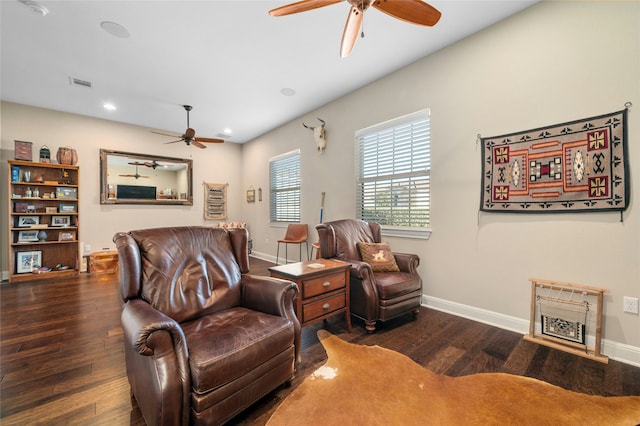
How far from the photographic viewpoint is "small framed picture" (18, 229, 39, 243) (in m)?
4.32

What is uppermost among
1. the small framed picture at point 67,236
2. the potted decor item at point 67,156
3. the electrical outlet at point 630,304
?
the potted decor item at point 67,156

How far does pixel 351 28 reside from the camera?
1.94 metres

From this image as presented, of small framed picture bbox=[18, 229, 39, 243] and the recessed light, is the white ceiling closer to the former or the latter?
the recessed light

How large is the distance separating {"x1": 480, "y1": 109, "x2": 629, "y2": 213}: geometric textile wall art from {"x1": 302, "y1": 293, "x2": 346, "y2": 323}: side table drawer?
175 centimetres

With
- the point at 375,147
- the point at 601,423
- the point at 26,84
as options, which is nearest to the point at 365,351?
the point at 601,423

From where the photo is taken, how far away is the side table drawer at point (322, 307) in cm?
208

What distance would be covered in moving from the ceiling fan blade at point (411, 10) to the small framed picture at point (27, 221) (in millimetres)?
6090

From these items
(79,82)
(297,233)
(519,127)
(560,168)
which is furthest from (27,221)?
A: (560,168)

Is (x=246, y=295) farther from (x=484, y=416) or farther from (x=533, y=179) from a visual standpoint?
(x=533, y=179)

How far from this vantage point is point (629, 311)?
1.98 metres

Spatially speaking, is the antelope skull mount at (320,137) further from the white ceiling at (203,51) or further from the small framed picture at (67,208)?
the small framed picture at (67,208)

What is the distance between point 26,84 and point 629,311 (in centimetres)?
738

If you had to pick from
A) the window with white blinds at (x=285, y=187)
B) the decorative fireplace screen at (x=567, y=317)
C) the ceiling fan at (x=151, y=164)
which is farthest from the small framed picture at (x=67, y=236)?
the decorative fireplace screen at (x=567, y=317)

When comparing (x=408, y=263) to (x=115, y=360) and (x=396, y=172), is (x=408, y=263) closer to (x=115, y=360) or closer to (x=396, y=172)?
(x=396, y=172)
